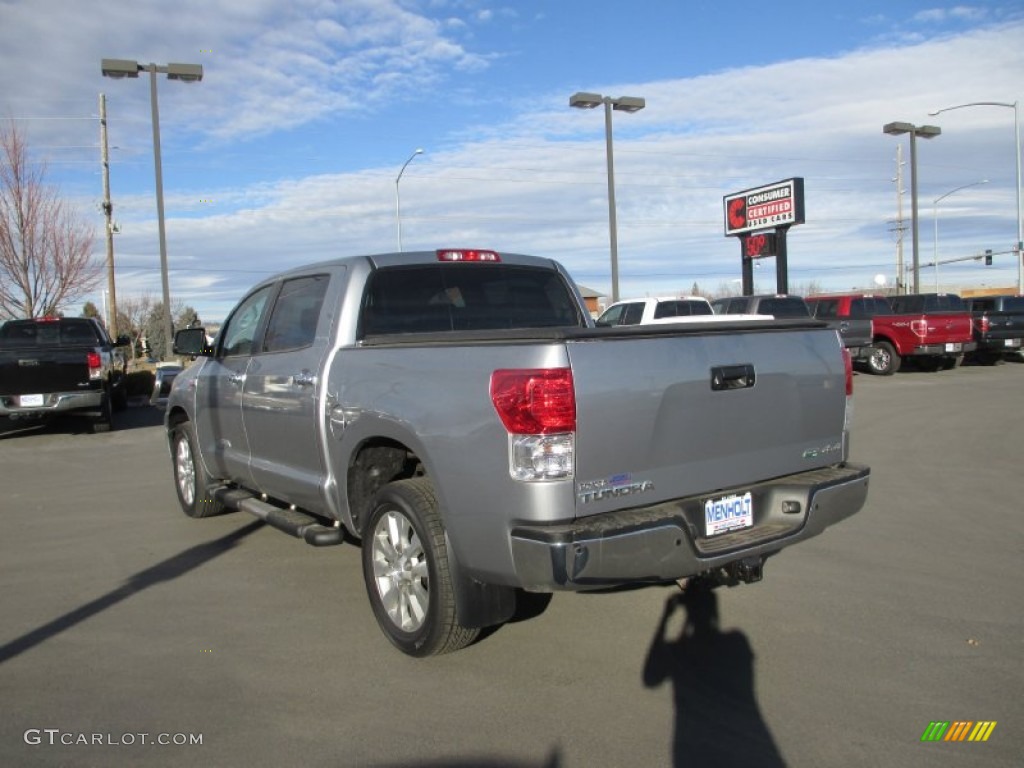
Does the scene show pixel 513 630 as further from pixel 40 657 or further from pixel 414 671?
pixel 40 657

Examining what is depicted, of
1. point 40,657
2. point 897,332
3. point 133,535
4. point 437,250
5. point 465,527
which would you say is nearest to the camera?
point 465,527

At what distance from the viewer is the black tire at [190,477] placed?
7.14 m

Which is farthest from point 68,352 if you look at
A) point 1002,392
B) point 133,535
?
point 1002,392

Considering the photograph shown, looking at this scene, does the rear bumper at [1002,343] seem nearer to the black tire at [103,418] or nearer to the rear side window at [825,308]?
the rear side window at [825,308]

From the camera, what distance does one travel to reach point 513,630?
466 cm

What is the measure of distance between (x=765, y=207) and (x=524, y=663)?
94.7ft

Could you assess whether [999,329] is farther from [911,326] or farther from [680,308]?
[680,308]

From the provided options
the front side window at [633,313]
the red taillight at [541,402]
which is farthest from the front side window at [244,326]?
the front side window at [633,313]

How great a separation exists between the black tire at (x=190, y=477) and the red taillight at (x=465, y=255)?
292cm

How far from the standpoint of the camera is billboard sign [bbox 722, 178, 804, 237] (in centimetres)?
2919

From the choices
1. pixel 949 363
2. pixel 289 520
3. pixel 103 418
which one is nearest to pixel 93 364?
pixel 103 418

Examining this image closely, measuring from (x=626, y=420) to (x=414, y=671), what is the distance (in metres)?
1.68

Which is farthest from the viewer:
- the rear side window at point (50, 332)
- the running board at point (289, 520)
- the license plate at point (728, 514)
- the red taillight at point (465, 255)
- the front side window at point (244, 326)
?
the rear side window at point (50, 332)

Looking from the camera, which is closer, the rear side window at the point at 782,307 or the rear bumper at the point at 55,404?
the rear bumper at the point at 55,404
